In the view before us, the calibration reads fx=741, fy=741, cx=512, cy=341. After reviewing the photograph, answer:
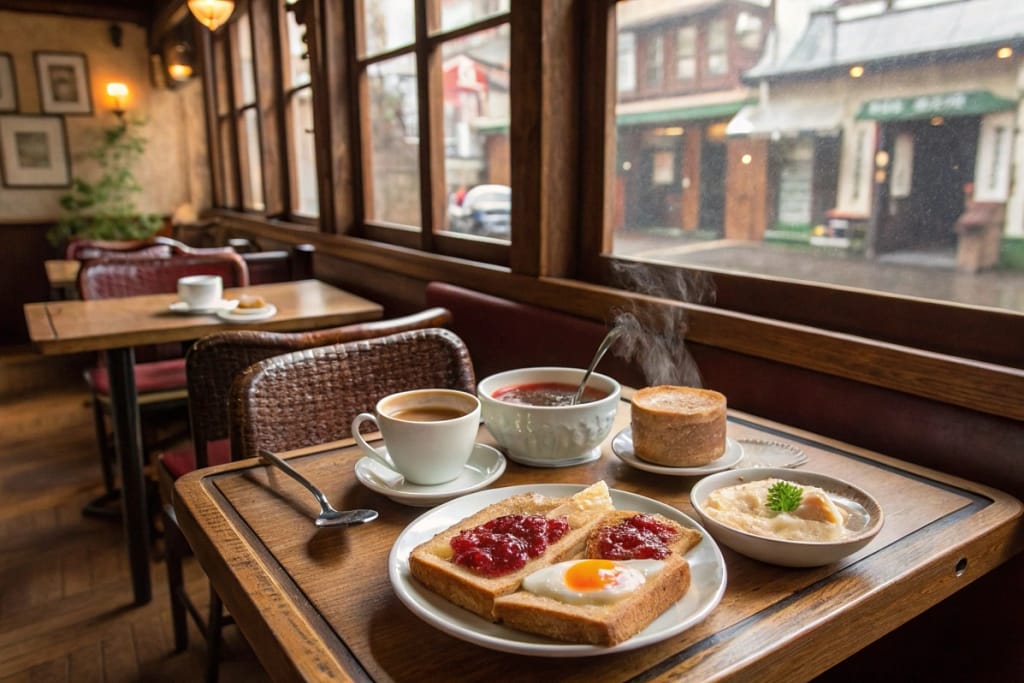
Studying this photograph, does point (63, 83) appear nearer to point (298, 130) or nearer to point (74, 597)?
point (298, 130)

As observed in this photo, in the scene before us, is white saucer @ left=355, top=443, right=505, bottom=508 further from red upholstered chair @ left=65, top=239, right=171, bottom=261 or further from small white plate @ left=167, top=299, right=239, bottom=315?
red upholstered chair @ left=65, top=239, right=171, bottom=261

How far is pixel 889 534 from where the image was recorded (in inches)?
34.8

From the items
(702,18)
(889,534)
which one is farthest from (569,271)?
(889,534)

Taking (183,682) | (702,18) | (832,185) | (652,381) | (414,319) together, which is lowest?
(183,682)

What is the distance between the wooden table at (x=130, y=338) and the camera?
2172mm

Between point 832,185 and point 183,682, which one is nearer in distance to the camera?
point 832,185

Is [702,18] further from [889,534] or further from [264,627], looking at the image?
[264,627]

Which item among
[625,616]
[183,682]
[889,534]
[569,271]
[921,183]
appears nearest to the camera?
[625,616]

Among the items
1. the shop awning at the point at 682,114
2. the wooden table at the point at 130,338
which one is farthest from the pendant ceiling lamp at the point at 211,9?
the shop awning at the point at 682,114

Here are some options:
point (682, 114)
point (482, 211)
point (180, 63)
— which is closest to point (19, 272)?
point (180, 63)

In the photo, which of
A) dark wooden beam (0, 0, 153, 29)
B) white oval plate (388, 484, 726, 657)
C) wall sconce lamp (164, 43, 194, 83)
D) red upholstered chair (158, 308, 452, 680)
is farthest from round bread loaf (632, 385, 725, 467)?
dark wooden beam (0, 0, 153, 29)

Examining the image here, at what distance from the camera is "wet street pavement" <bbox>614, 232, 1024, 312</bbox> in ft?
4.57

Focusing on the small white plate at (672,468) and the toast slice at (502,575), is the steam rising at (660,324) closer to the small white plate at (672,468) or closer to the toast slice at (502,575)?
the small white plate at (672,468)

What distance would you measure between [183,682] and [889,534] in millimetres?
1794
